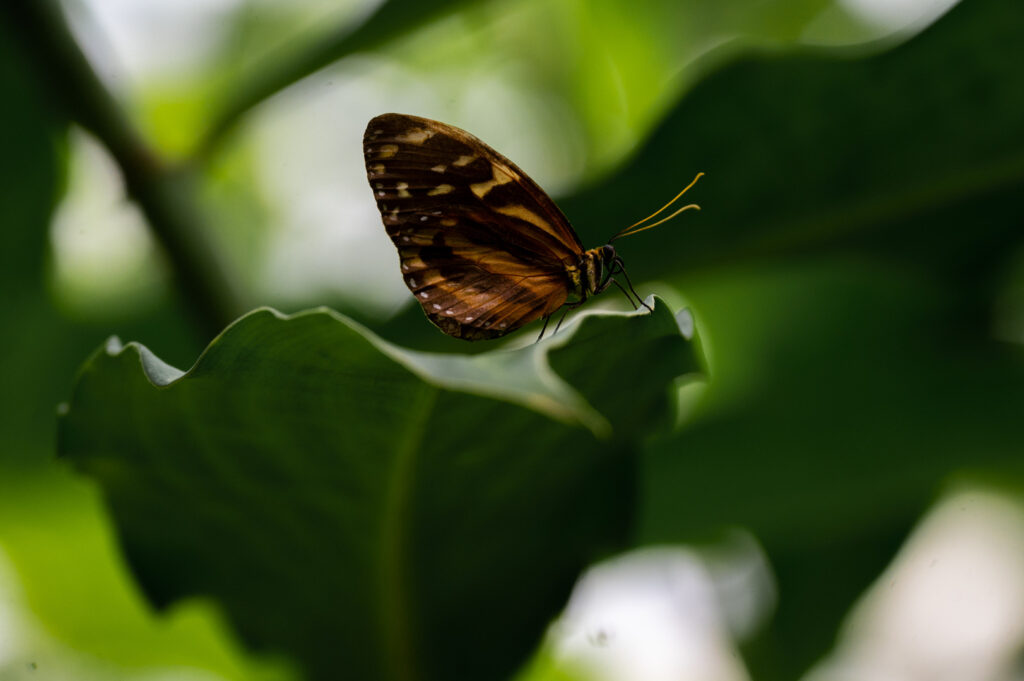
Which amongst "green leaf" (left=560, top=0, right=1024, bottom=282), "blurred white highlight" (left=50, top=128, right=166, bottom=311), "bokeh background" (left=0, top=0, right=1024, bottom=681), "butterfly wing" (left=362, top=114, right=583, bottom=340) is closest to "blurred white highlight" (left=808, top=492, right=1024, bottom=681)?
"bokeh background" (left=0, top=0, right=1024, bottom=681)

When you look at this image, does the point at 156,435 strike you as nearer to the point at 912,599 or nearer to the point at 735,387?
the point at 735,387

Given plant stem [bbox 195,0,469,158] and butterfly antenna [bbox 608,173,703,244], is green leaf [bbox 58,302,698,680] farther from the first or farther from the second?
plant stem [bbox 195,0,469,158]

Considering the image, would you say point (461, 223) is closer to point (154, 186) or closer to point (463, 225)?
point (463, 225)

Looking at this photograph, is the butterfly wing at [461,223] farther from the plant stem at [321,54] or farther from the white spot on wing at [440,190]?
the plant stem at [321,54]

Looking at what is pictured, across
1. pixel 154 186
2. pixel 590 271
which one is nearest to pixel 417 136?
pixel 590 271

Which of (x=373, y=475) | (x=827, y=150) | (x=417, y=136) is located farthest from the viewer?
(x=827, y=150)

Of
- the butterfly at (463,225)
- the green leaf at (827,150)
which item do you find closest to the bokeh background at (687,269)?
the green leaf at (827,150)

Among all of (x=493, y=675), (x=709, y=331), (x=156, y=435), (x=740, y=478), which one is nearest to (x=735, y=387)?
(x=709, y=331)
